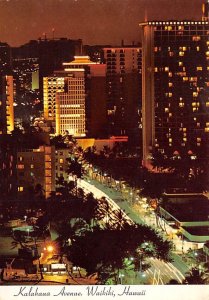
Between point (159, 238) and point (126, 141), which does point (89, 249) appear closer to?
point (159, 238)

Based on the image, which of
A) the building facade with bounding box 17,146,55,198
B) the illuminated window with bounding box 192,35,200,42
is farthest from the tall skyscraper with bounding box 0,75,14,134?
the illuminated window with bounding box 192,35,200,42

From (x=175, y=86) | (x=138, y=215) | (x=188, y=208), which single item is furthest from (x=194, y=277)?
(x=175, y=86)

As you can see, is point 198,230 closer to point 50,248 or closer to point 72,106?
point 50,248

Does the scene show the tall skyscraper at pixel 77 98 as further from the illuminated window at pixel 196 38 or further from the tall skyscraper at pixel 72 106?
the illuminated window at pixel 196 38

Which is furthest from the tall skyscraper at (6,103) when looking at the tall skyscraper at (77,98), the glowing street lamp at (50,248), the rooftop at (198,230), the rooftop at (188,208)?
the glowing street lamp at (50,248)

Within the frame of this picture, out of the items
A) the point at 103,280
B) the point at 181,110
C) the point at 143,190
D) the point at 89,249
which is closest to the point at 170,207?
the point at 143,190

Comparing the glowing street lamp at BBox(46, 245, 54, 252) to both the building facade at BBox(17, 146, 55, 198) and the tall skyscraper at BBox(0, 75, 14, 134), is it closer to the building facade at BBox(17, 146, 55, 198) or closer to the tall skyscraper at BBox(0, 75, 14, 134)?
the building facade at BBox(17, 146, 55, 198)
